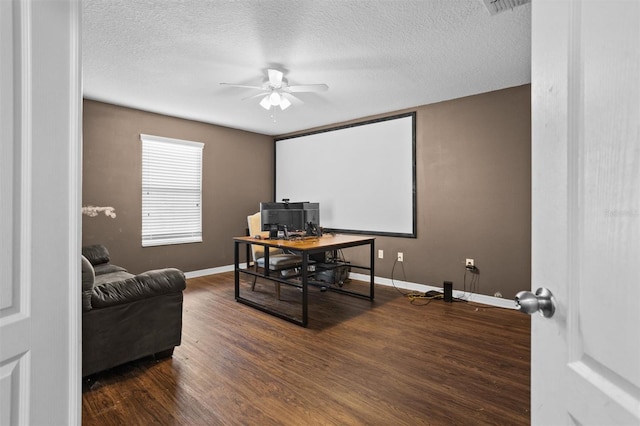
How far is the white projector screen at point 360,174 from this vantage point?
4539mm

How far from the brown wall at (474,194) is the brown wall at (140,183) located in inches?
112

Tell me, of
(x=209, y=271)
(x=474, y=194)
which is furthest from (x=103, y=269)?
(x=474, y=194)

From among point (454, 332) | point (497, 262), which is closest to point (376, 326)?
point (454, 332)

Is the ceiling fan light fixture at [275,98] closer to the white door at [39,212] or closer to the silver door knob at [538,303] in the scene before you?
the white door at [39,212]

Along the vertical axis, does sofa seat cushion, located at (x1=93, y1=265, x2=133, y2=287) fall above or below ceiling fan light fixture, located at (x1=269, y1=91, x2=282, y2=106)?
below

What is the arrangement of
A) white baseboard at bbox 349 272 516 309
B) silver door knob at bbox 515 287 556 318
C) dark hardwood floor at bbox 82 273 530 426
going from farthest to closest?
1. white baseboard at bbox 349 272 516 309
2. dark hardwood floor at bbox 82 273 530 426
3. silver door knob at bbox 515 287 556 318

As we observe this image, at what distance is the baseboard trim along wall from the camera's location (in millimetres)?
3727

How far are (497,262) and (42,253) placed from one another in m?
4.07

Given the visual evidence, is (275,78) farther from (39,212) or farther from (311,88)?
(39,212)

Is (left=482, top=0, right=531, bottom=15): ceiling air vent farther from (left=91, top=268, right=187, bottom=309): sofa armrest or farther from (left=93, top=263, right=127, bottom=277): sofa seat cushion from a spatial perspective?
(left=93, top=263, right=127, bottom=277): sofa seat cushion

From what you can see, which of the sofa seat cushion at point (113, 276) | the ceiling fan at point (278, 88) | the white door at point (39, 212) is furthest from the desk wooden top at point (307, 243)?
the white door at point (39, 212)

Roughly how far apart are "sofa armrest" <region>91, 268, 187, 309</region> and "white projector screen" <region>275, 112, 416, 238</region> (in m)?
3.04

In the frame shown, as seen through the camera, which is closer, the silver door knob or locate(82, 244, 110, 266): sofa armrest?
the silver door knob

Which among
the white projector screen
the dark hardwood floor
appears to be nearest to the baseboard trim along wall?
the dark hardwood floor
